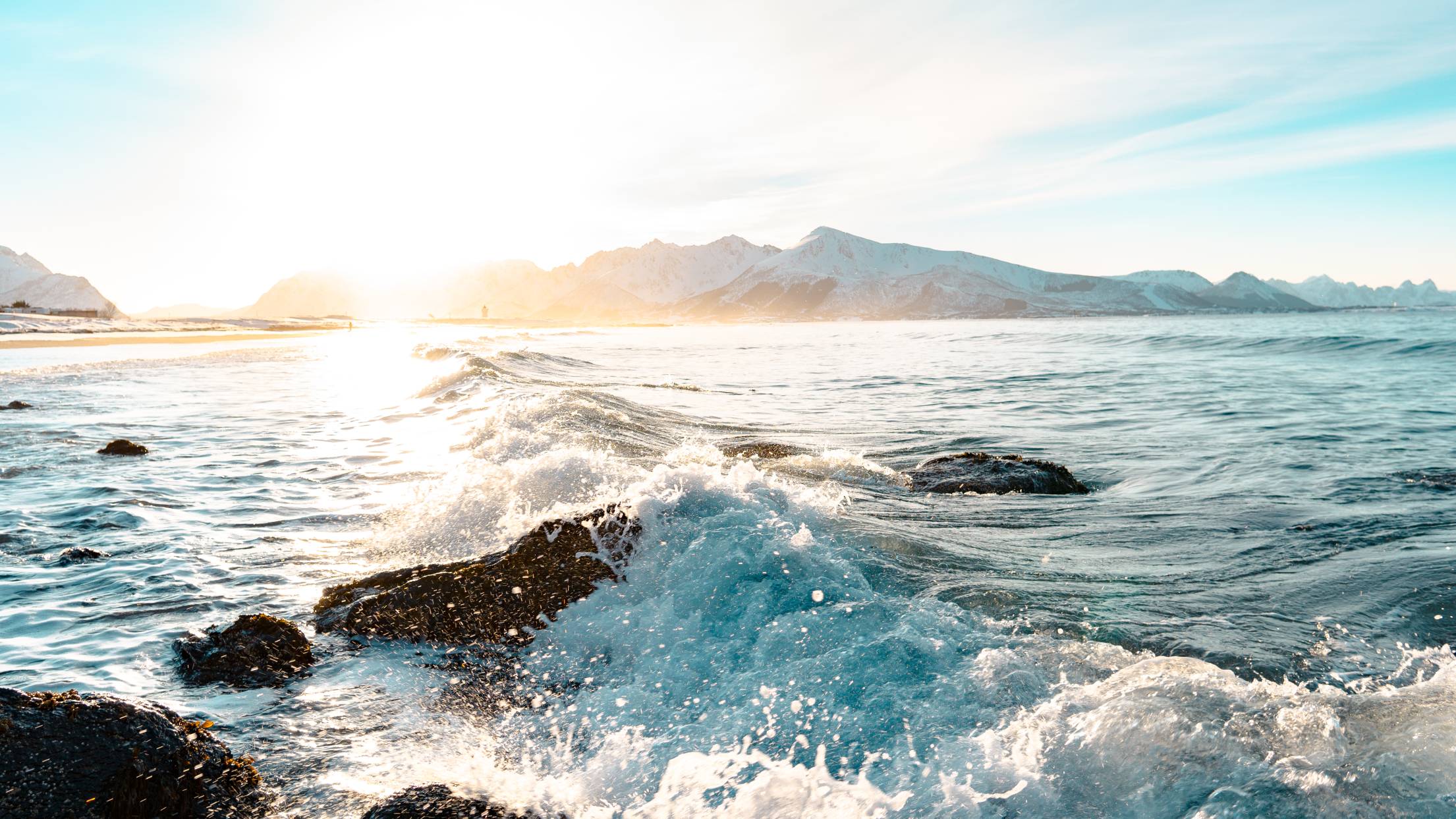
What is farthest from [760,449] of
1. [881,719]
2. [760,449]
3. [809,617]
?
[881,719]

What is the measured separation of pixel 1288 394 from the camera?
23.1 metres

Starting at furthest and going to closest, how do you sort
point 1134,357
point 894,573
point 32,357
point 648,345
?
point 648,345, point 1134,357, point 32,357, point 894,573

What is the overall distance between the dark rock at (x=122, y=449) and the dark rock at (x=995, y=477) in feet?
41.9

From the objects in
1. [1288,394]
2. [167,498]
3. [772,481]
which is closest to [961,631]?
[772,481]

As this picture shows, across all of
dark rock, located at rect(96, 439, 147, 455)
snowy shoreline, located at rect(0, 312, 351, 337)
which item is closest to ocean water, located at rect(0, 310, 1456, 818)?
dark rock, located at rect(96, 439, 147, 455)

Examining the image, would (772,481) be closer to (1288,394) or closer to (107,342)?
(1288,394)

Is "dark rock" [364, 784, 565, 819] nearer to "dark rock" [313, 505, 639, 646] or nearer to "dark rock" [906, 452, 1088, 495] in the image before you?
"dark rock" [313, 505, 639, 646]

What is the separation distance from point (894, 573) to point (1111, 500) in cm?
526

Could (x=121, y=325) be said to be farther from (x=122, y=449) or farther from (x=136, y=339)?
(x=122, y=449)

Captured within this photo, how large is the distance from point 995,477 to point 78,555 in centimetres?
1085

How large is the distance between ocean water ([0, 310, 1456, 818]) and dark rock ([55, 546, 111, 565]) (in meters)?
0.15


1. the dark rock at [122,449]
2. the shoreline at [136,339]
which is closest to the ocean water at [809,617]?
the dark rock at [122,449]

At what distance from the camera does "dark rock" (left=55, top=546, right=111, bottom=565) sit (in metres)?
7.16

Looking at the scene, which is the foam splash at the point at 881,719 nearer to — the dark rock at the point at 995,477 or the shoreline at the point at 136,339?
the dark rock at the point at 995,477
